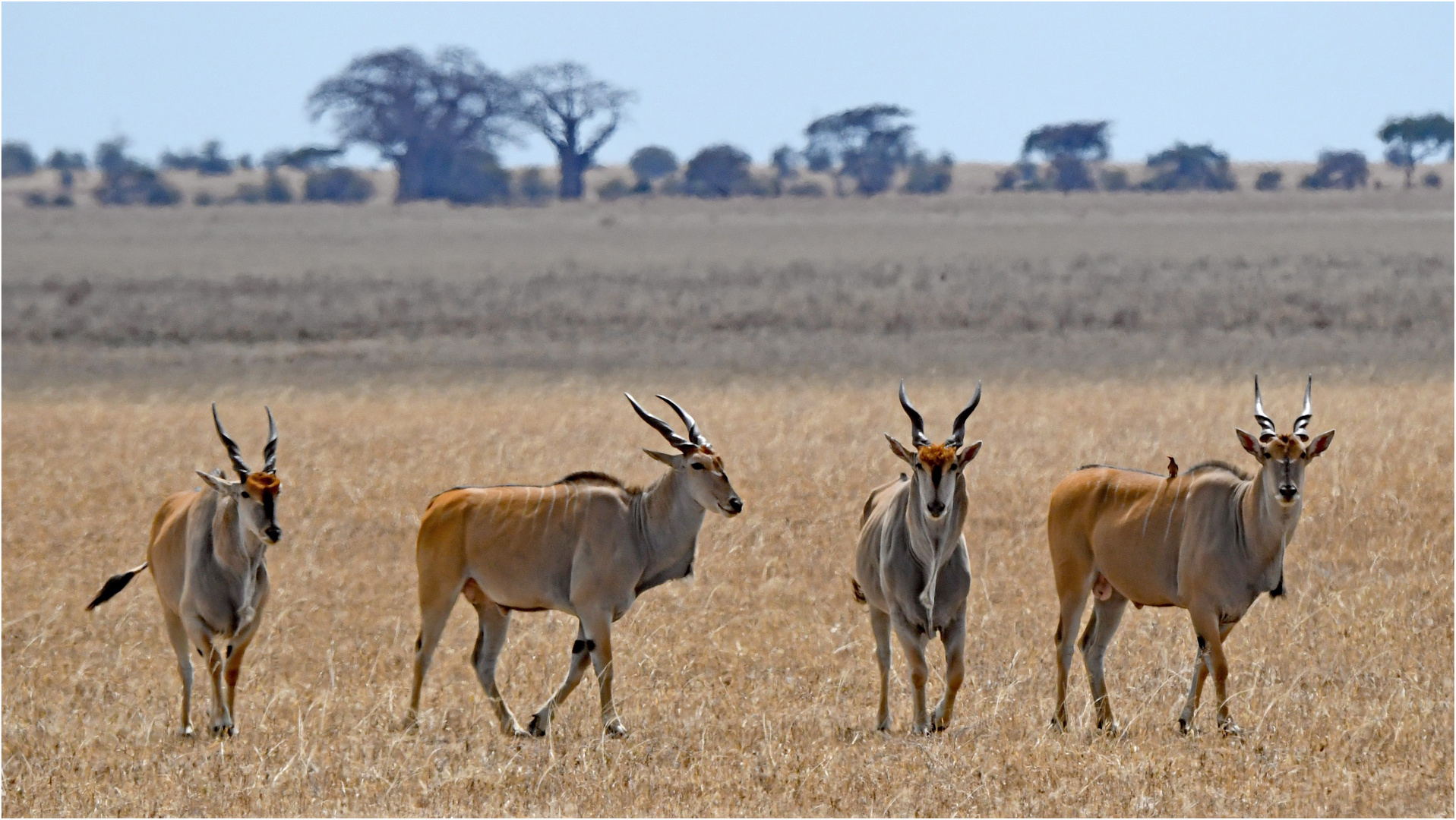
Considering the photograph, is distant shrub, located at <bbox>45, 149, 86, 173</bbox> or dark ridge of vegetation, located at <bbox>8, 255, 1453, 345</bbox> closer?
dark ridge of vegetation, located at <bbox>8, 255, 1453, 345</bbox>

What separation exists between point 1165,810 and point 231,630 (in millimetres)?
4750

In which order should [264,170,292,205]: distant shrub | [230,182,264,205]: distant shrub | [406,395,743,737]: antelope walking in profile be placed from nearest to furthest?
[406,395,743,737]: antelope walking in profile, [230,182,264,205]: distant shrub, [264,170,292,205]: distant shrub

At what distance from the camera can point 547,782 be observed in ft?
25.0

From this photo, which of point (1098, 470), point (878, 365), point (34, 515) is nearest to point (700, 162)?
point (878, 365)

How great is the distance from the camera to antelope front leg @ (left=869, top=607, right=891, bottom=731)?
859cm

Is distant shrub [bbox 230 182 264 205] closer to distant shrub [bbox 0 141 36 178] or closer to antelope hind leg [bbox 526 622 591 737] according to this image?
distant shrub [bbox 0 141 36 178]

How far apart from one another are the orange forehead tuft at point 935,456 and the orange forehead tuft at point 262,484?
124 inches

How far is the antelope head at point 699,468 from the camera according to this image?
8.85m

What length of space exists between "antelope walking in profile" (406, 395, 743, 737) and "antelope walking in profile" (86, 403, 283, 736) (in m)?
0.88

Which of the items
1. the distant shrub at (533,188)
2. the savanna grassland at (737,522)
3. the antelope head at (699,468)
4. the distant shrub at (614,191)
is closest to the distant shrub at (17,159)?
the distant shrub at (533,188)

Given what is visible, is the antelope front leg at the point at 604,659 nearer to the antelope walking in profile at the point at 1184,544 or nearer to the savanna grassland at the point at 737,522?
the savanna grassland at the point at 737,522

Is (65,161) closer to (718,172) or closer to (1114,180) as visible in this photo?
(718,172)

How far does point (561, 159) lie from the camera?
265 feet

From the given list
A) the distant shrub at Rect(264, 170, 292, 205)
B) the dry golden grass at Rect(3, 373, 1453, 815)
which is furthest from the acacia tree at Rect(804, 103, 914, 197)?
the dry golden grass at Rect(3, 373, 1453, 815)
